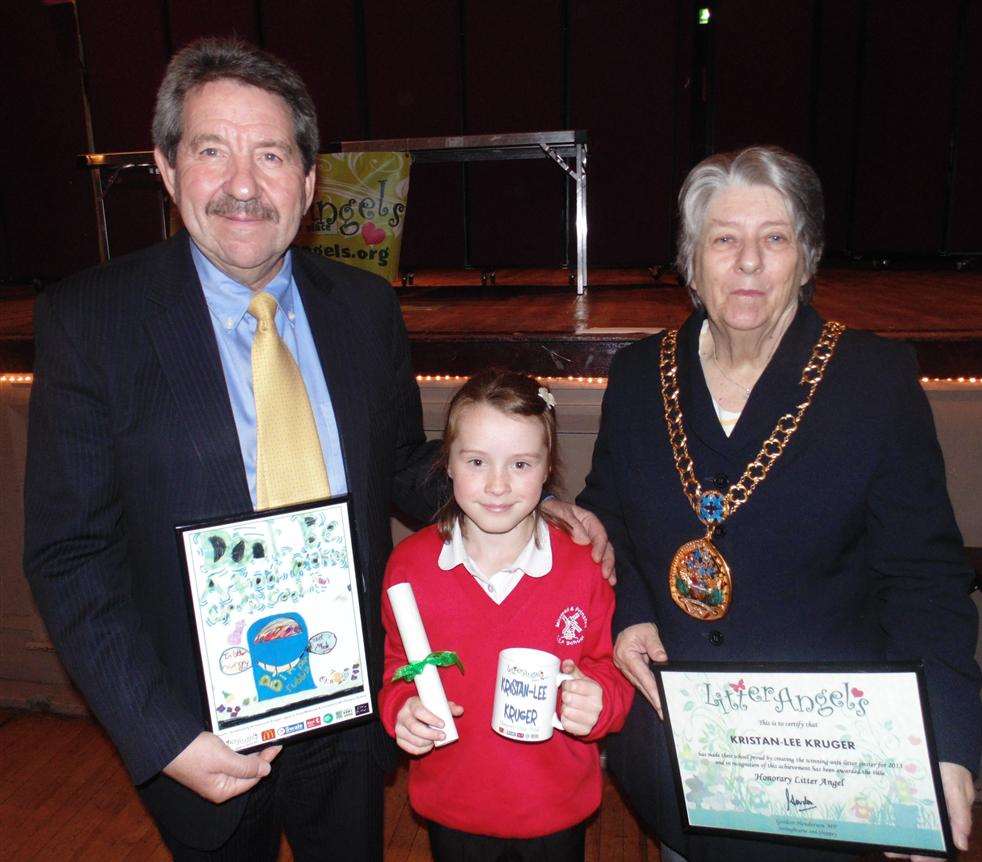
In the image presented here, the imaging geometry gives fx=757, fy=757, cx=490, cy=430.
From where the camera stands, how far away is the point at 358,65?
848 centimetres

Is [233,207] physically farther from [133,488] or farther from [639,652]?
[639,652]

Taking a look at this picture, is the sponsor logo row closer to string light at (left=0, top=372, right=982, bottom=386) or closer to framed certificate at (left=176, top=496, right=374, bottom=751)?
framed certificate at (left=176, top=496, right=374, bottom=751)

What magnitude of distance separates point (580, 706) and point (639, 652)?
24 centimetres

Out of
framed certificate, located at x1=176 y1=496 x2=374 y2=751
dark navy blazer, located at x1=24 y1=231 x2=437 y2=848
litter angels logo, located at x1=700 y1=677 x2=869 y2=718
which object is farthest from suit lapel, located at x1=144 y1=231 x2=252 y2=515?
litter angels logo, located at x1=700 y1=677 x2=869 y2=718

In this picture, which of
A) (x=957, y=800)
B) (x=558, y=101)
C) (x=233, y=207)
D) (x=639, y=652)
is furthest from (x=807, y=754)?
(x=558, y=101)

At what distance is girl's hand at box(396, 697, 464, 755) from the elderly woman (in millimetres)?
433

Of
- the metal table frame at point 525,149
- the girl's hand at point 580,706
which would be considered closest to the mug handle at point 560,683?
the girl's hand at point 580,706

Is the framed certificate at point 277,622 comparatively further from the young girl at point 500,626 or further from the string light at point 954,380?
the string light at point 954,380

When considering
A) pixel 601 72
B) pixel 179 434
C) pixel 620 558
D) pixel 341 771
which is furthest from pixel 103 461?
pixel 601 72

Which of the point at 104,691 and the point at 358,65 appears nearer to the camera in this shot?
the point at 104,691

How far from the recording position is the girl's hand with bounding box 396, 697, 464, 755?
1.33 metres

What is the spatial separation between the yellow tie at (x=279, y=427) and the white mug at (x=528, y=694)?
50cm

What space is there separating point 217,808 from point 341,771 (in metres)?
0.26

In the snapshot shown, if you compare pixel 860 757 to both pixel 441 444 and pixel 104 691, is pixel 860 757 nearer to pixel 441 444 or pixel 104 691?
pixel 441 444
